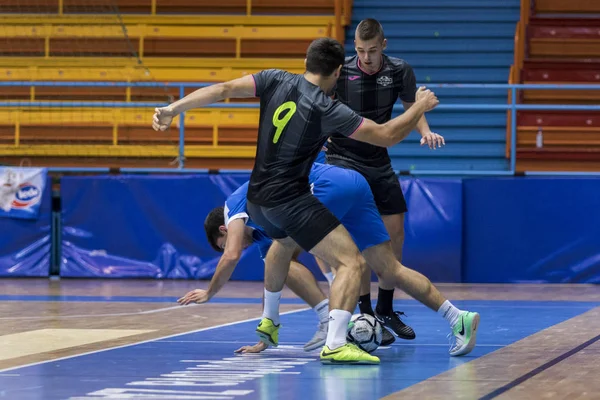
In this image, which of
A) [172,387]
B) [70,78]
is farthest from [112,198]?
[172,387]

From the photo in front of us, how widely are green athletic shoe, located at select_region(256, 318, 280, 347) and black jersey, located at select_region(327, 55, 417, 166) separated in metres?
1.70

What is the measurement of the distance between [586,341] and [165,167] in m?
8.94

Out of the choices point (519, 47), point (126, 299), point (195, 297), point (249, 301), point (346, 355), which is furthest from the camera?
point (519, 47)

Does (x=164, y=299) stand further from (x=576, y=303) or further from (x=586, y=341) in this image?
(x=586, y=341)

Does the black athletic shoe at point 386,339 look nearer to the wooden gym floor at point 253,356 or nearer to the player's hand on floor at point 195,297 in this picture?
the wooden gym floor at point 253,356

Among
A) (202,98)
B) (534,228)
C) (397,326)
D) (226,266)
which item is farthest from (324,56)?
(534,228)

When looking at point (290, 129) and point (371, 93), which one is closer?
point (290, 129)

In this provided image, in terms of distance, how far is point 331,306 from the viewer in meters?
6.94

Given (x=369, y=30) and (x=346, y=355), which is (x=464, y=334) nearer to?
(x=346, y=355)

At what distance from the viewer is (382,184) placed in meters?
8.78

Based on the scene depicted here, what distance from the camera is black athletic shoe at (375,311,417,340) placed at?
8531 mm

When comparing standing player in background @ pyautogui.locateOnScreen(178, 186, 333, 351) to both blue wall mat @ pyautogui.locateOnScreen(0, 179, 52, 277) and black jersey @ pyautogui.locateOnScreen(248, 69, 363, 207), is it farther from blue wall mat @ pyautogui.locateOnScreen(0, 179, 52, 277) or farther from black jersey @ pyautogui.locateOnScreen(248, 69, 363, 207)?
blue wall mat @ pyautogui.locateOnScreen(0, 179, 52, 277)

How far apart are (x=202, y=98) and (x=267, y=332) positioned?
5.22ft

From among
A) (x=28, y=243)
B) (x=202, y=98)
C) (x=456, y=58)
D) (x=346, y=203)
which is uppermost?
(x=456, y=58)
